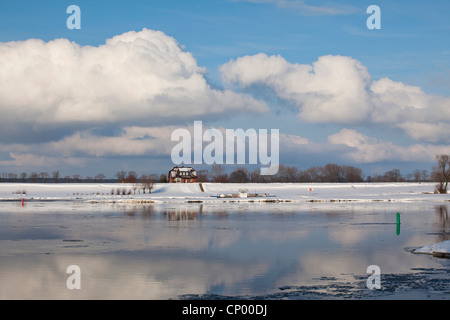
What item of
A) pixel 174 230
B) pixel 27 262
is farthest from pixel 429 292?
pixel 174 230

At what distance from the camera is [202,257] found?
67.9ft

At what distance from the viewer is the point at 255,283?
50.7 ft

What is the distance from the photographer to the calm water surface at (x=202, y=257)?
48.7ft

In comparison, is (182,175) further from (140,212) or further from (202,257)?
(202,257)

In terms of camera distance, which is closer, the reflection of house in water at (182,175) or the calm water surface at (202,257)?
the calm water surface at (202,257)

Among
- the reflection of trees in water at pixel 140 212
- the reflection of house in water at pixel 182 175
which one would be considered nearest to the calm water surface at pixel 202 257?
the reflection of trees in water at pixel 140 212

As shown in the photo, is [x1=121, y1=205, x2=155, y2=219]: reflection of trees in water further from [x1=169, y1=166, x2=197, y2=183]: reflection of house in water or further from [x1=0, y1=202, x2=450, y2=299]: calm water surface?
[x1=169, y1=166, x2=197, y2=183]: reflection of house in water

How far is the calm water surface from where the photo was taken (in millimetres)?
14852

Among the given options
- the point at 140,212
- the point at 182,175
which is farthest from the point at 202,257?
the point at 182,175

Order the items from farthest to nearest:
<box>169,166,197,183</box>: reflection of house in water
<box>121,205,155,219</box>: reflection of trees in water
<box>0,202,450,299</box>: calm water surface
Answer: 1. <box>169,166,197,183</box>: reflection of house in water
2. <box>121,205,155,219</box>: reflection of trees in water
3. <box>0,202,450,299</box>: calm water surface

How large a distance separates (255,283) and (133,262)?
562 centimetres

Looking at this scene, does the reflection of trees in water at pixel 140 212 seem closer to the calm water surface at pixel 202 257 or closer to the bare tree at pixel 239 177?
the calm water surface at pixel 202 257

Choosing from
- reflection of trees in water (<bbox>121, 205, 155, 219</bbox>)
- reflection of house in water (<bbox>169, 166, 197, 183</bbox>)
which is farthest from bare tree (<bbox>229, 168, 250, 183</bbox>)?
reflection of trees in water (<bbox>121, 205, 155, 219</bbox>)
